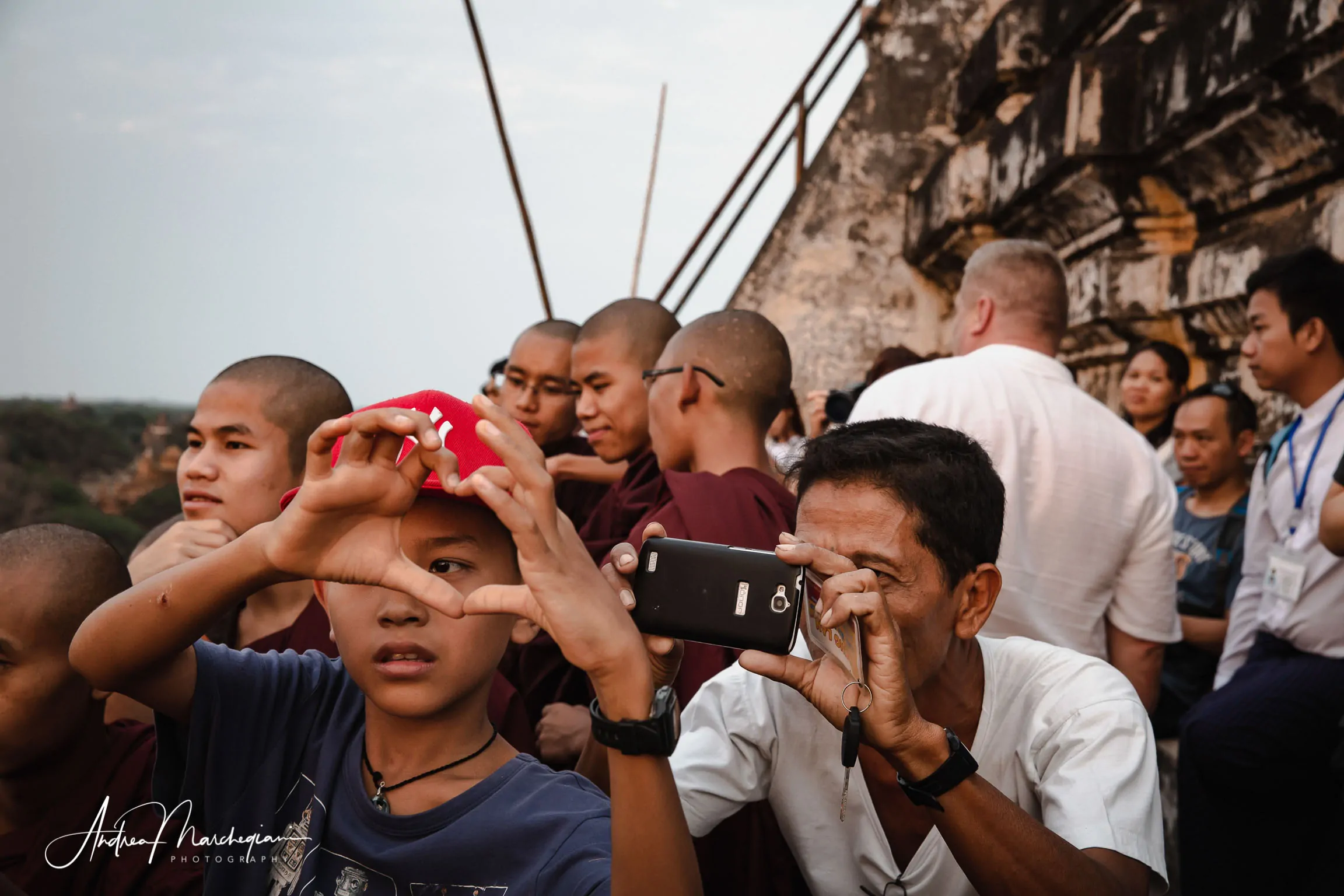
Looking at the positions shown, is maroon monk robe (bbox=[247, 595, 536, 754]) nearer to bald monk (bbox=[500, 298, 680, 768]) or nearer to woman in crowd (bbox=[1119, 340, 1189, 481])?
bald monk (bbox=[500, 298, 680, 768])

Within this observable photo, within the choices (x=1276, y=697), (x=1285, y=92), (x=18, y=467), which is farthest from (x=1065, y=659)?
(x=18, y=467)

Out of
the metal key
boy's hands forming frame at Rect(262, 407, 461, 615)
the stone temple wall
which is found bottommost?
the metal key

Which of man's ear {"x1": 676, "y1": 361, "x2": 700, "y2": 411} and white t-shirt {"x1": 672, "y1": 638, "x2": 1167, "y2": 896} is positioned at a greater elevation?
man's ear {"x1": 676, "y1": 361, "x2": 700, "y2": 411}

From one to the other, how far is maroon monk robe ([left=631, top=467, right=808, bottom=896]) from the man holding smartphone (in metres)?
0.19

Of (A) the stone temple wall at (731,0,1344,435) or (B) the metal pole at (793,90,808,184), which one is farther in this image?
(B) the metal pole at (793,90,808,184)

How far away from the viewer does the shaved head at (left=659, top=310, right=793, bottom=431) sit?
299cm

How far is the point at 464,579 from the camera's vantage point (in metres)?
1.54

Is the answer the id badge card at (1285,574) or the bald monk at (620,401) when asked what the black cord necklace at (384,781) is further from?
the id badge card at (1285,574)

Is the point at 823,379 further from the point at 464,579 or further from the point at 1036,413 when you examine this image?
the point at 464,579

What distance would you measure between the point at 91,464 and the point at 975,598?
367cm

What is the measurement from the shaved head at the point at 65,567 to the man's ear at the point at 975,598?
145 centimetres

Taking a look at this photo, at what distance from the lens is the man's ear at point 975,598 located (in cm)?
179

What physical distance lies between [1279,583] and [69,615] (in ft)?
9.05

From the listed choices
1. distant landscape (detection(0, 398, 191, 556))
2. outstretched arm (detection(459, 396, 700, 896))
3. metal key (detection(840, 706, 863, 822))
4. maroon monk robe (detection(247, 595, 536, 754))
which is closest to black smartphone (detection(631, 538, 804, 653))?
metal key (detection(840, 706, 863, 822))
